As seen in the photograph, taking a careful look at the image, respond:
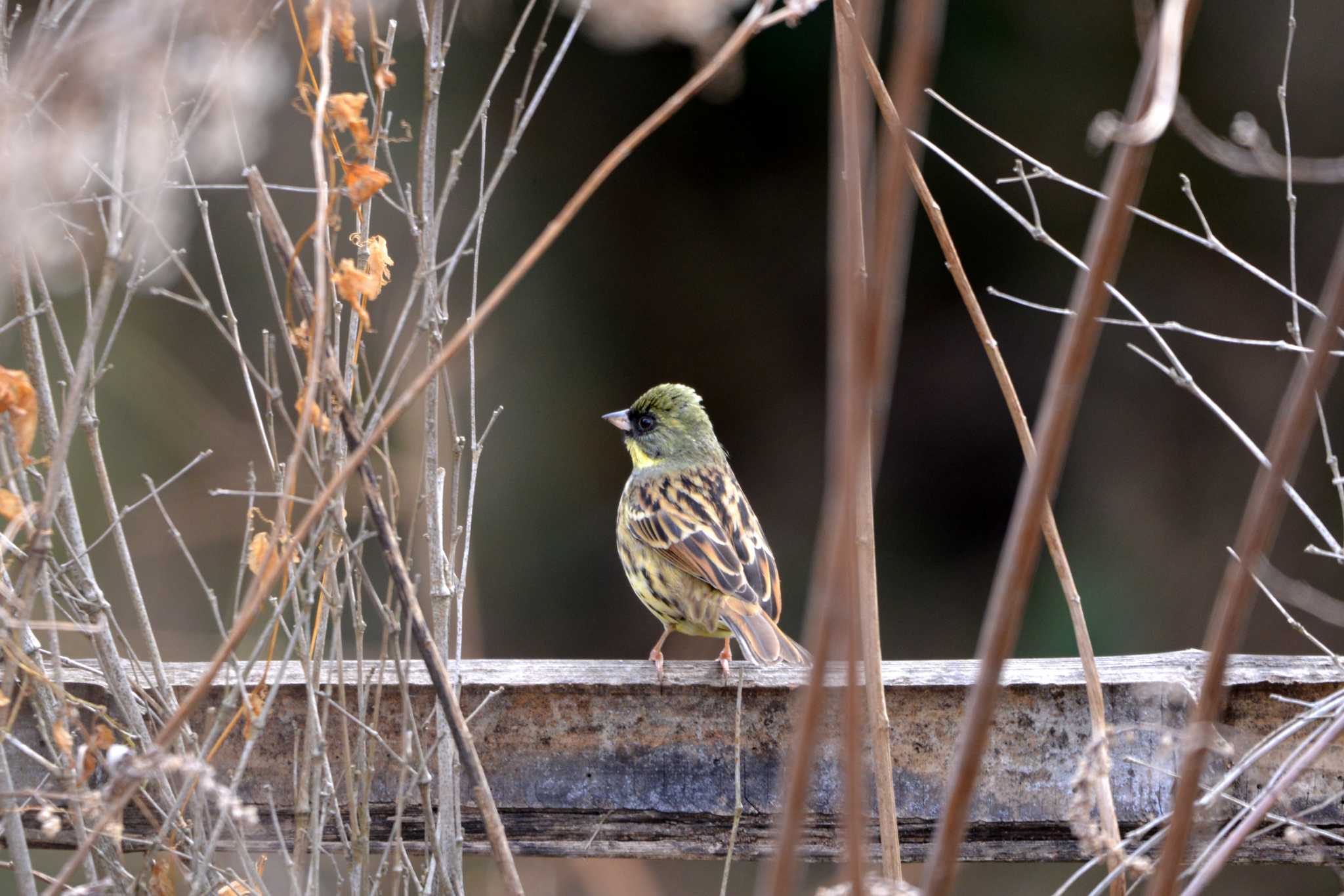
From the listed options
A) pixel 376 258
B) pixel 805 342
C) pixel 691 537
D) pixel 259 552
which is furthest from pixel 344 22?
pixel 805 342

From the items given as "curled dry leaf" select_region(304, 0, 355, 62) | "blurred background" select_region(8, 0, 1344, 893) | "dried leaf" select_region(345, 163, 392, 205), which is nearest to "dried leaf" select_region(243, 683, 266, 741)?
"dried leaf" select_region(345, 163, 392, 205)

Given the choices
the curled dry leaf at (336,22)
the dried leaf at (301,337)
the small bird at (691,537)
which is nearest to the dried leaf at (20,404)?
the dried leaf at (301,337)

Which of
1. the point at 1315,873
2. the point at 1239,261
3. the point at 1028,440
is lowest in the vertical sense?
the point at 1315,873

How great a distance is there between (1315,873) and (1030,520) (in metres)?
5.40

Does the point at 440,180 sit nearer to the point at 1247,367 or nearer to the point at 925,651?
the point at 925,651

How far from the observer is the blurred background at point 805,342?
237 inches

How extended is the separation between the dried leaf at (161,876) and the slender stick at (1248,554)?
151 centimetres

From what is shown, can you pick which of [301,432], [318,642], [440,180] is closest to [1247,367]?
[440,180]

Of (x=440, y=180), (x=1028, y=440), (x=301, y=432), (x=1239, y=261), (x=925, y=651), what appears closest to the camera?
(x=301, y=432)

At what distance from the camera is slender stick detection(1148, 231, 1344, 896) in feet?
2.89

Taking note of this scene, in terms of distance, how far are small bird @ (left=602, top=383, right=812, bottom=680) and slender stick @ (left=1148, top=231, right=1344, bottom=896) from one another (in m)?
2.32

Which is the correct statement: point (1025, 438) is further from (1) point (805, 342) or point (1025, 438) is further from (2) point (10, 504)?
(1) point (805, 342)

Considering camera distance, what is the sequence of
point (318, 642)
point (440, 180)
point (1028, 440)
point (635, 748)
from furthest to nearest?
point (440, 180)
point (635, 748)
point (318, 642)
point (1028, 440)

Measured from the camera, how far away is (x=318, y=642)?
192 centimetres
